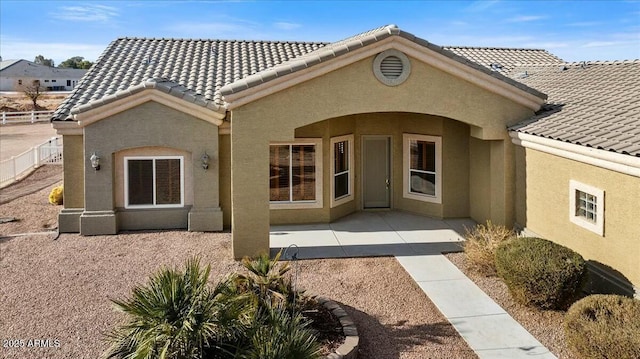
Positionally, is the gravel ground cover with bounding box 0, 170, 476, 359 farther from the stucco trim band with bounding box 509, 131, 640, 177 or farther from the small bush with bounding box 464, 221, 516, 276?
the stucco trim band with bounding box 509, 131, 640, 177

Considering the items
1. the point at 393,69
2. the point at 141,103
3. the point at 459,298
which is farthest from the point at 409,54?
the point at 141,103

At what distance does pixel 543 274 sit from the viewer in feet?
32.5

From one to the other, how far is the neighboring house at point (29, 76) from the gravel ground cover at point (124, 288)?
9252 centimetres

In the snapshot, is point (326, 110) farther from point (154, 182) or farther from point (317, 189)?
point (154, 182)

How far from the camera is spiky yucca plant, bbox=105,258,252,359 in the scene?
704 cm

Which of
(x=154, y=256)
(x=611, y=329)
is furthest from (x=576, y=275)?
(x=154, y=256)

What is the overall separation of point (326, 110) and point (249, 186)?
285cm

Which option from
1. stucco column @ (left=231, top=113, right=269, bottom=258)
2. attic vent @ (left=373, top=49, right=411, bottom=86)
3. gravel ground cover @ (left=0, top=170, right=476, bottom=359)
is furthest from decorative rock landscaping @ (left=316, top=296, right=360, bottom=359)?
attic vent @ (left=373, top=49, right=411, bottom=86)

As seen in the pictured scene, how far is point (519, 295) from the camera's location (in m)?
10.5

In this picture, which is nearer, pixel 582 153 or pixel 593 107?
pixel 582 153

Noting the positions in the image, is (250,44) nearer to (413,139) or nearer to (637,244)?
(413,139)

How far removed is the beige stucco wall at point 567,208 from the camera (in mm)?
9914

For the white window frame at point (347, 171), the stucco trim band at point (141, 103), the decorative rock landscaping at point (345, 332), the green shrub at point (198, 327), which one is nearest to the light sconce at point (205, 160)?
the stucco trim band at point (141, 103)

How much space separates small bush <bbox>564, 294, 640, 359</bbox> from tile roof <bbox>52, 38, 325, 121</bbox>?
1161cm
